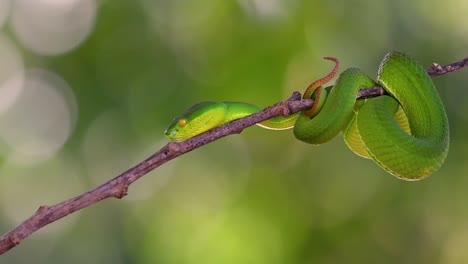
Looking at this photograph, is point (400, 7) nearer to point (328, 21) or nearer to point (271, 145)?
point (328, 21)

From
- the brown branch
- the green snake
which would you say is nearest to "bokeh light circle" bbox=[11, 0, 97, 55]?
the green snake

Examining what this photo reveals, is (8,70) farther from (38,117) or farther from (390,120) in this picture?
(390,120)

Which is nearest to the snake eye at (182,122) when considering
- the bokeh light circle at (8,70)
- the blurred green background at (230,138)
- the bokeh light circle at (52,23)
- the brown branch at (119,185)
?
the brown branch at (119,185)

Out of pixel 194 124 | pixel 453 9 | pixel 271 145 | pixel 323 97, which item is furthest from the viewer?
pixel 271 145

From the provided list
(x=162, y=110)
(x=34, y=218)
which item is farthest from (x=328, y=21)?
(x=34, y=218)

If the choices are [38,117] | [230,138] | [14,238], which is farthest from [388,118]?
[38,117]
